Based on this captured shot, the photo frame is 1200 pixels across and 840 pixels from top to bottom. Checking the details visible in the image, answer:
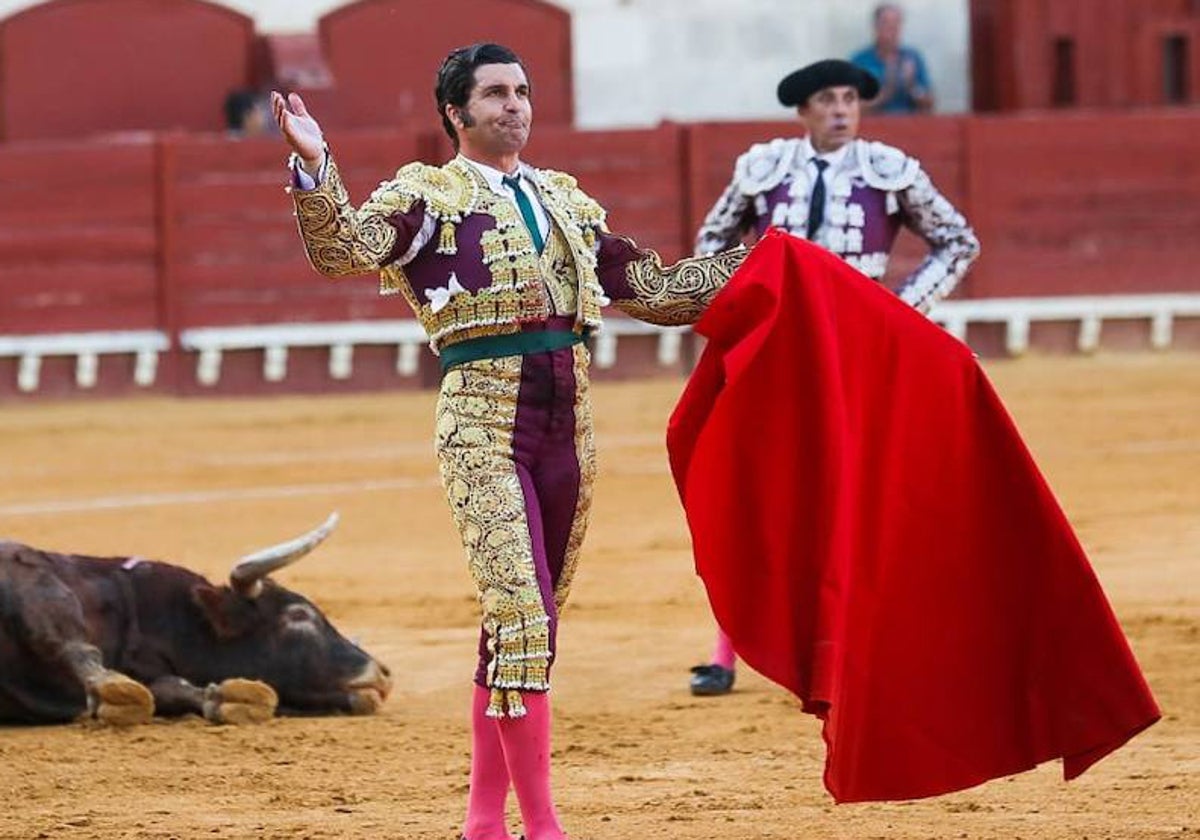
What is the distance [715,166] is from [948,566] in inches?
376

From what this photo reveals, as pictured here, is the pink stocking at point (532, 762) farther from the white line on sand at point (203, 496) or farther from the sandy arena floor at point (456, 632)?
the white line on sand at point (203, 496)

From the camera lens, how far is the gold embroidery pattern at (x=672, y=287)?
13.9ft

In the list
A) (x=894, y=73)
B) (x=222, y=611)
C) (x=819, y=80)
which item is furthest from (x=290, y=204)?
(x=819, y=80)

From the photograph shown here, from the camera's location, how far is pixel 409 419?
40.0ft

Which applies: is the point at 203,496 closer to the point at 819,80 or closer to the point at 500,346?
the point at 819,80

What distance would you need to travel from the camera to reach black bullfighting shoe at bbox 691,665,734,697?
19.1 feet

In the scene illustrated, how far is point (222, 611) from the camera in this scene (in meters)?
5.83

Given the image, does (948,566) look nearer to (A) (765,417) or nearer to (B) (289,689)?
(A) (765,417)

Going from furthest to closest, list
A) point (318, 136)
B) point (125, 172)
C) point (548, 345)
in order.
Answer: point (125, 172), point (548, 345), point (318, 136)

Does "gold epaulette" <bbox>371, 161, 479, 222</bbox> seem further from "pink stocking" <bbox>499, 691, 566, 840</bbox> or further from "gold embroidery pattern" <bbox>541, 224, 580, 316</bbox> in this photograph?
"pink stocking" <bbox>499, 691, 566, 840</bbox>

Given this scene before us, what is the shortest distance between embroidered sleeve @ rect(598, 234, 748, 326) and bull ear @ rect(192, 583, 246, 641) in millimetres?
1848

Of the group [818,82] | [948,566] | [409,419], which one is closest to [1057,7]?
[409,419]

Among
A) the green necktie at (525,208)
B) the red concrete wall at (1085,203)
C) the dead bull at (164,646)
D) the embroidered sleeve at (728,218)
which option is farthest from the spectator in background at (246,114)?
the green necktie at (525,208)

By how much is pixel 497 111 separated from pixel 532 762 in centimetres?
94
